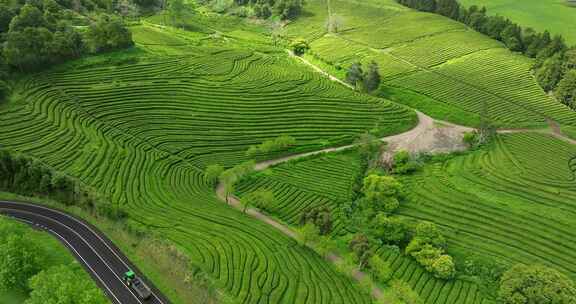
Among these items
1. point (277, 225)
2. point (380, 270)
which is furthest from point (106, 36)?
point (380, 270)

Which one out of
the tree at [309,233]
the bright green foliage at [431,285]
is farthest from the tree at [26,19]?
the bright green foliage at [431,285]

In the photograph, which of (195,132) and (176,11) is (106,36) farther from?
(176,11)

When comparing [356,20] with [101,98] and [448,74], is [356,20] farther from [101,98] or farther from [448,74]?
[101,98]

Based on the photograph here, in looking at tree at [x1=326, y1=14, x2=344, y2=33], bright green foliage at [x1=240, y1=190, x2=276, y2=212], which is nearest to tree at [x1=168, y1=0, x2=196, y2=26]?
tree at [x1=326, y1=14, x2=344, y2=33]

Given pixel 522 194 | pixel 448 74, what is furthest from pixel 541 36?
pixel 522 194

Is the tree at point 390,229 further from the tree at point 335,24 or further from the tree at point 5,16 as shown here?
the tree at point 335,24
